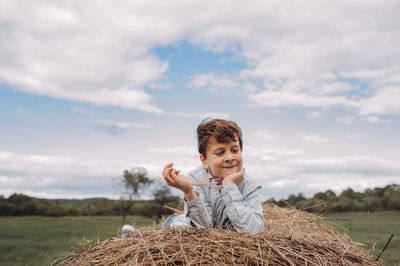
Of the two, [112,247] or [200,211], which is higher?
[200,211]

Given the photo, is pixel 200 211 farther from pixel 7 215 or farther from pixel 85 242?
pixel 7 215

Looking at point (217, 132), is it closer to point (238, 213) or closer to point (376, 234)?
point (238, 213)

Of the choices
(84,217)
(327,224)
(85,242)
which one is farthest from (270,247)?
(84,217)

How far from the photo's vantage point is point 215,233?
302cm

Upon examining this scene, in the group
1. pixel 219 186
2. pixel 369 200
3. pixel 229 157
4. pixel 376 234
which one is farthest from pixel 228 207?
pixel 369 200

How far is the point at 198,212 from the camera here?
11.6ft

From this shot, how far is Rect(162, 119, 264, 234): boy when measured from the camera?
3.45 m

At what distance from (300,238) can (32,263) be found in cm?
788

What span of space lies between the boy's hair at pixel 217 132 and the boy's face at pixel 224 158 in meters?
0.06

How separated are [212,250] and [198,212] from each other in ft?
2.46

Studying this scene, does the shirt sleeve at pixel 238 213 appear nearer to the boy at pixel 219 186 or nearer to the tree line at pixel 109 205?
the boy at pixel 219 186

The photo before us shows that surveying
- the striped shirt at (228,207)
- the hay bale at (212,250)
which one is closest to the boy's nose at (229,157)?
the striped shirt at (228,207)

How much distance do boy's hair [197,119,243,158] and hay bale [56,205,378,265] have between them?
1.06m

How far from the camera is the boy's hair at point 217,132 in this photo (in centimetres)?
385
